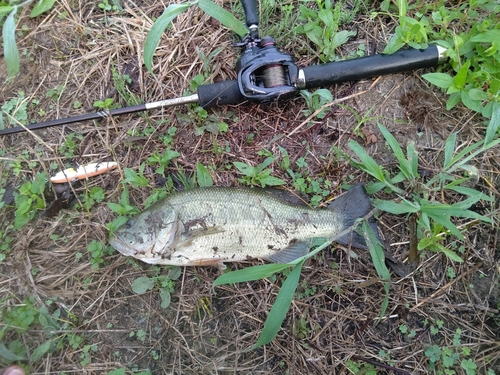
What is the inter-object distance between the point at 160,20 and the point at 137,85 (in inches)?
31.5

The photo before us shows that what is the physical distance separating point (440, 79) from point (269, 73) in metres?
1.42

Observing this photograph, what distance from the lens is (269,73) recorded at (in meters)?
2.91

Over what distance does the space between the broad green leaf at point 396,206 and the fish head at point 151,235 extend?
62.5 inches

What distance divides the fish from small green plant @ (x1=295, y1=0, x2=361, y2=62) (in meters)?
1.33

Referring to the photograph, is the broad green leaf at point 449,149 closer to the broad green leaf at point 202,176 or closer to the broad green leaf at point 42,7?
the broad green leaf at point 202,176

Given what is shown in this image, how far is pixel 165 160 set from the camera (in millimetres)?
3074

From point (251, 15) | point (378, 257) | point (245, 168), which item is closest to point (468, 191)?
point (378, 257)

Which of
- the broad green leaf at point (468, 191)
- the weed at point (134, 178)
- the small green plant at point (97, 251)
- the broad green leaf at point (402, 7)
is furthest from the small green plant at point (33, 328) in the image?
the broad green leaf at point (402, 7)

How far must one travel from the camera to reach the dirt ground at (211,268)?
2.93 meters

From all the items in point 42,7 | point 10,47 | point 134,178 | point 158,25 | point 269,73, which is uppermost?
point 42,7

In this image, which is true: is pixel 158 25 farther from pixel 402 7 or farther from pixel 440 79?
pixel 440 79

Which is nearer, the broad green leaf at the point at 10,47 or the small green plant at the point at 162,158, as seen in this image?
the broad green leaf at the point at 10,47

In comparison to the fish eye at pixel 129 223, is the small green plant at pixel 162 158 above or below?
above

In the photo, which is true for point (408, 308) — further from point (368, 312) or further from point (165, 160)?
point (165, 160)
